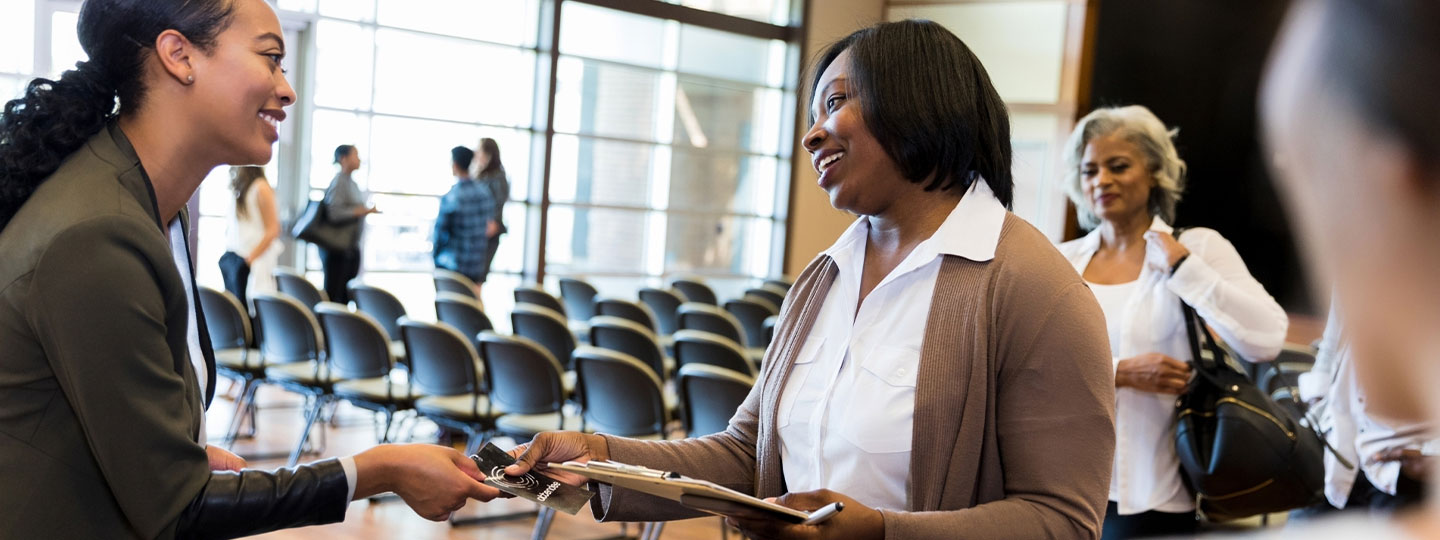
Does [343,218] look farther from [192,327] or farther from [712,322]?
[192,327]

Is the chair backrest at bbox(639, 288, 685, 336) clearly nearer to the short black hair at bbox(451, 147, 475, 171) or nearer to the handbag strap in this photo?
the short black hair at bbox(451, 147, 475, 171)

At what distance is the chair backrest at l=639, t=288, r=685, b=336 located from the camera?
7.71 meters

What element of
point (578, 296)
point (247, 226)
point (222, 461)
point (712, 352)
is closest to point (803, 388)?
point (222, 461)

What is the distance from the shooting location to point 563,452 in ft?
6.28

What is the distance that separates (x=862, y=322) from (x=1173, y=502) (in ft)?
4.73

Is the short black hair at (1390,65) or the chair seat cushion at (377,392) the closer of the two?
the short black hair at (1390,65)

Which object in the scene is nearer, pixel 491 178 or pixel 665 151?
pixel 491 178

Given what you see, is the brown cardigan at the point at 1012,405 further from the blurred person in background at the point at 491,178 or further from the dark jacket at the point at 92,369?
the blurred person in background at the point at 491,178

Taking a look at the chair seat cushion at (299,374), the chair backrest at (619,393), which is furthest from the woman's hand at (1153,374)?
the chair seat cushion at (299,374)

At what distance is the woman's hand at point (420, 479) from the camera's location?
179 cm

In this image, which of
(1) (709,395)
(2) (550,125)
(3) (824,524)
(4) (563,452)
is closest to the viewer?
(3) (824,524)

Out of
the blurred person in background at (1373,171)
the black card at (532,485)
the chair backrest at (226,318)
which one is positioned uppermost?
the blurred person in background at (1373,171)

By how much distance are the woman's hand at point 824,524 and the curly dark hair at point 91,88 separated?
1055 millimetres

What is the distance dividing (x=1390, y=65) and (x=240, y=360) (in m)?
6.23
